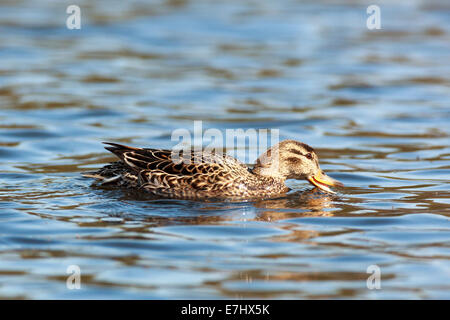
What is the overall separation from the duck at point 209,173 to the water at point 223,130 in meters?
0.23

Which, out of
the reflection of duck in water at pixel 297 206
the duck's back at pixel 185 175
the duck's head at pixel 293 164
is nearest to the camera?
the reflection of duck in water at pixel 297 206

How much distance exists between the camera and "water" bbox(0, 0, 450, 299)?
23.0 feet

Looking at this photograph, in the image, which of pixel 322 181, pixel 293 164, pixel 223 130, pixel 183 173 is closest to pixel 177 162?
pixel 183 173

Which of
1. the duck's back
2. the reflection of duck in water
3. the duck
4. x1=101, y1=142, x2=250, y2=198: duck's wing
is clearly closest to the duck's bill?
the duck

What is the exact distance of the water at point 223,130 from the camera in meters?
7.01

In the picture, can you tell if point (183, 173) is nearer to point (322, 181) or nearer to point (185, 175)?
point (185, 175)

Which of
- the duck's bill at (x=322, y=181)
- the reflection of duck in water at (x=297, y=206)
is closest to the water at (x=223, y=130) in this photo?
the reflection of duck in water at (x=297, y=206)

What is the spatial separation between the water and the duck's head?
0.75 ft

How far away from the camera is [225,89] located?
16.2 meters

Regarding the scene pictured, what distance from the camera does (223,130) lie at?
13.4m

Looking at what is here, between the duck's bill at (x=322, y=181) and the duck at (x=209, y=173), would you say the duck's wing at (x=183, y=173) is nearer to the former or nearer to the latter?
the duck at (x=209, y=173)

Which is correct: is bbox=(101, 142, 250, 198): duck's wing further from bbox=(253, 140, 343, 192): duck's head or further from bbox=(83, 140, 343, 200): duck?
bbox=(253, 140, 343, 192): duck's head
